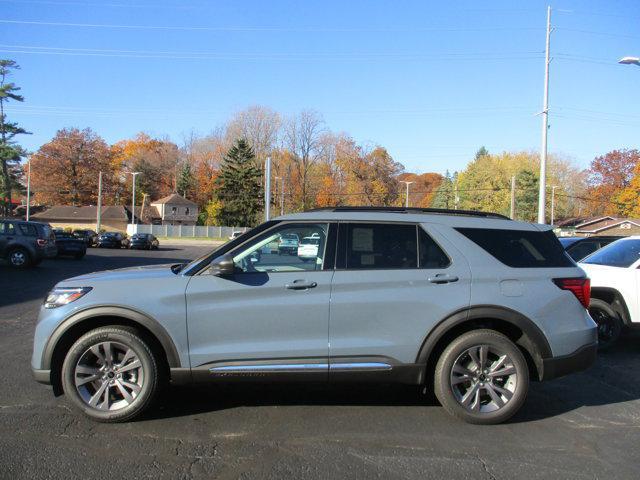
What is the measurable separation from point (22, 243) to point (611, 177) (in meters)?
85.8

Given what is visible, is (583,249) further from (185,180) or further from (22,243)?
(185,180)

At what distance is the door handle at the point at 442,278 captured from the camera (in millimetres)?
4574

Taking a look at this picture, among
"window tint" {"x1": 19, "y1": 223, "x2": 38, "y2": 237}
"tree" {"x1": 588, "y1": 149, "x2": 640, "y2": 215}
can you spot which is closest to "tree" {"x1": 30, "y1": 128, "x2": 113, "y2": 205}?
"window tint" {"x1": 19, "y1": 223, "x2": 38, "y2": 237}

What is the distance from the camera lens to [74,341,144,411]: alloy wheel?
177 inches

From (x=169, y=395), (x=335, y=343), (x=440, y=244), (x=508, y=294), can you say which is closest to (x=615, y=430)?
(x=508, y=294)

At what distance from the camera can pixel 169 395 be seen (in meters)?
5.31

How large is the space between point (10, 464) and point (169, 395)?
1720 millimetres

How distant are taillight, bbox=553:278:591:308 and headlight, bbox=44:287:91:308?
4108 millimetres

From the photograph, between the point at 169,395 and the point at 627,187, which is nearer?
the point at 169,395

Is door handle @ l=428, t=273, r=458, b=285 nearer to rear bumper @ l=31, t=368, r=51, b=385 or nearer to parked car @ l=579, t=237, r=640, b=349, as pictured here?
rear bumper @ l=31, t=368, r=51, b=385

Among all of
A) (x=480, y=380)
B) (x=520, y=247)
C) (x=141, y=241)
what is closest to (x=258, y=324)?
(x=480, y=380)

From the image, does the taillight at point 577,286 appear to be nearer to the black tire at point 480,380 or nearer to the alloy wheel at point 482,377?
the black tire at point 480,380

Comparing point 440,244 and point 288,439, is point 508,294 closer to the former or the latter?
point 440,244

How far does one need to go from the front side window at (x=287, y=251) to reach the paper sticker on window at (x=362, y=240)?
0.25 m
